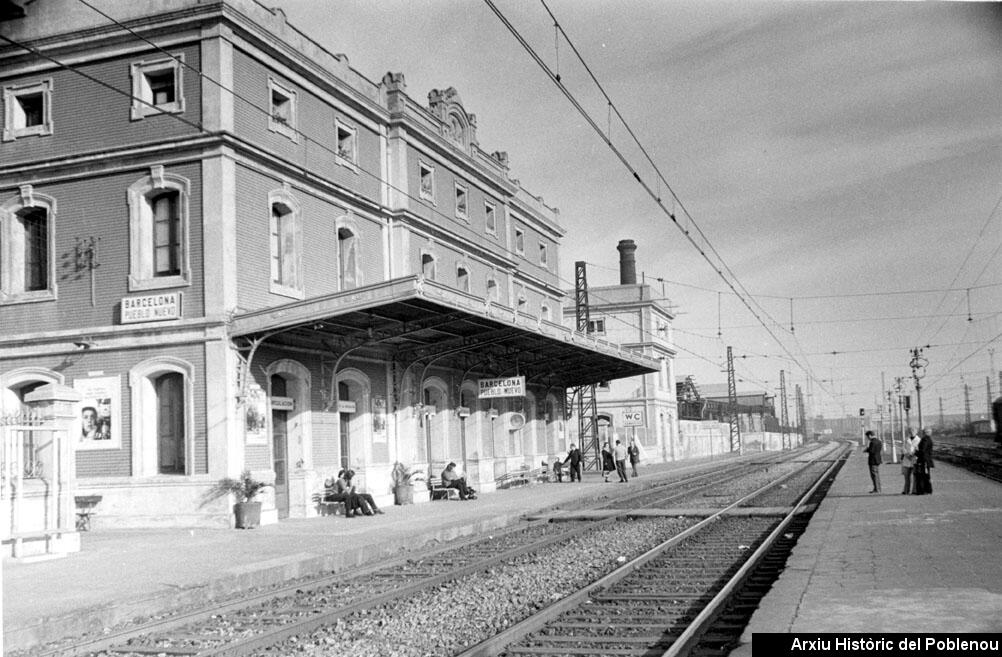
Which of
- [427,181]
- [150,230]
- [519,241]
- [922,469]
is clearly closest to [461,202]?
[427,181]

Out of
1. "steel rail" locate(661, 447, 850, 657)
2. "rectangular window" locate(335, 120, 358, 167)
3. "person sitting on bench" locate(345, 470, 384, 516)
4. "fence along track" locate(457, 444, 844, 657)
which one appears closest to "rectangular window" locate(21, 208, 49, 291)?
"rectangular window" locate(335, 120, 358, 167)

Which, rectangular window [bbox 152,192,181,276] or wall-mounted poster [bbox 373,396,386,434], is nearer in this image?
rectangular window [bbox 152,192,181,276]

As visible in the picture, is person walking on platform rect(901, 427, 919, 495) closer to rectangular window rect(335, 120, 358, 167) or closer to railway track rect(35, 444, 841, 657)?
railway track rect(35, 444, 841, 657)

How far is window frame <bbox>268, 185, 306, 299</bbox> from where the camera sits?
21547 millimetres

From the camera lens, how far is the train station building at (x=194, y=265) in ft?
64.3

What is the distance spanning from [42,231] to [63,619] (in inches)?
555

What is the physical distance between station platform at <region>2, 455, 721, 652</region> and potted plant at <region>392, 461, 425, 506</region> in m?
1.72

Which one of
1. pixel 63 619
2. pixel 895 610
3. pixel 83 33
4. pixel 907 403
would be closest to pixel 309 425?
pixel 83 33

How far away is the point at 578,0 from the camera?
34.7 feet

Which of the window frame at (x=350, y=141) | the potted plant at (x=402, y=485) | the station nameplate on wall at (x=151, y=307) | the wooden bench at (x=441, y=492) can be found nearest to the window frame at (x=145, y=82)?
the station nameplate on wall at (x=151, y=307)

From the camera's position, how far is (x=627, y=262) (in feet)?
229

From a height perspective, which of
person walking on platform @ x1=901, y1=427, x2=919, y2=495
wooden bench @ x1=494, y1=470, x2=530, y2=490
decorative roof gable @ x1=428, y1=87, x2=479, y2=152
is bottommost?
wooden bench @ x1=494, y1=470, x2=530, y2=490

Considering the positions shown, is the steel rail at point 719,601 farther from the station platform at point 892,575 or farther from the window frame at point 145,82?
the window frame at point 145,82

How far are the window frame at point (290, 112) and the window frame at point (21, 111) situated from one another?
4645 mm
